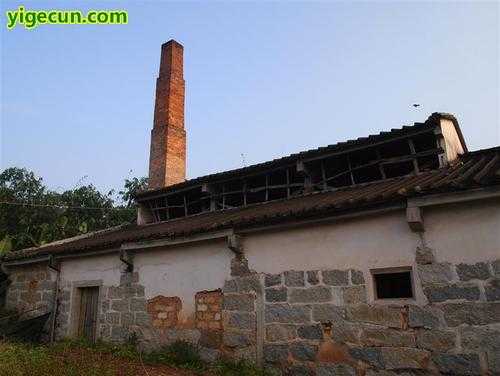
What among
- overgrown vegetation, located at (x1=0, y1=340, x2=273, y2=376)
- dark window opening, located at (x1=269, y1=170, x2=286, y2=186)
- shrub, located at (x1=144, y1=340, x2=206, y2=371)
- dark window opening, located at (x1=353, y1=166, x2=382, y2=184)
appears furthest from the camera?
dark window opening, located at (x1=269, y1=170, x2=286, y2=186)

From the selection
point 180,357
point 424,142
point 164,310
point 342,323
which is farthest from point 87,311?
point 424,142

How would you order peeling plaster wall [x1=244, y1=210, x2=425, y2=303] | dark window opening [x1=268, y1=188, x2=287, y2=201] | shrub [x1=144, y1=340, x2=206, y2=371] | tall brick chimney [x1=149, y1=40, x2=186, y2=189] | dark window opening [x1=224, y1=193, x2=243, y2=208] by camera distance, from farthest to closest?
1. tall brick chimney [x1=149, y1=40, x2=186, y2=189]
2. dark window opening [x1=224, y1=193, x2=243, y2=208]
3. dark window opening [x1=268, y1=188, x2=287, y2=201]
4. shrub [x1=144, y1=340, x2=206, y2=371]
5. peeling plaster wall [x1=244, y1=210, x2=425, y2=303]

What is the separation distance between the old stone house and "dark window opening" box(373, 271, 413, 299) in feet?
0.06

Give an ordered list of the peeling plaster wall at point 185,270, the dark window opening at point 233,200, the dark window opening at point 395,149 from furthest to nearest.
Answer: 1. the dark window opening at point 233,200
2. the dark window opening at point 395,149
3. the peeling plaster wall at point 185,270

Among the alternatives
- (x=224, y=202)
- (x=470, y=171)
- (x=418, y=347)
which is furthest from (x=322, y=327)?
(x=224, y=202)

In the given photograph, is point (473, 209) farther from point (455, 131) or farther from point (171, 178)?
point (171, 178)

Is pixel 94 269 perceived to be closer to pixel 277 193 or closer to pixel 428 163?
pixel 277 193

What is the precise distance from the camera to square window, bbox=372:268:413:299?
5.70 m

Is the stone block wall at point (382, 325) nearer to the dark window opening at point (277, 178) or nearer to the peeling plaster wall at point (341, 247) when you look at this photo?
the peeling plaster wall at point (341, 247)

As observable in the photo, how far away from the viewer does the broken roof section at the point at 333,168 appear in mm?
7629

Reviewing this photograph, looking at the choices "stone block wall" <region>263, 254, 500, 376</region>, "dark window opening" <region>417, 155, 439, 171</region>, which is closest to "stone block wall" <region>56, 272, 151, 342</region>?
"stone block wall" <region>263, 254, 500, 376</region>

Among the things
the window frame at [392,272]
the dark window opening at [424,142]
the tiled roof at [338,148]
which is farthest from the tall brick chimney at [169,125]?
the window frame at [392,272]

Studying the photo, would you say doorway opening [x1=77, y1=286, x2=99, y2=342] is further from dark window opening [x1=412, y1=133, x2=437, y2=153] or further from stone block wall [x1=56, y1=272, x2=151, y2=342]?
dark window opening [x1=412, y1=133, x2=437, y2=153]

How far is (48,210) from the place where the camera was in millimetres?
18891
